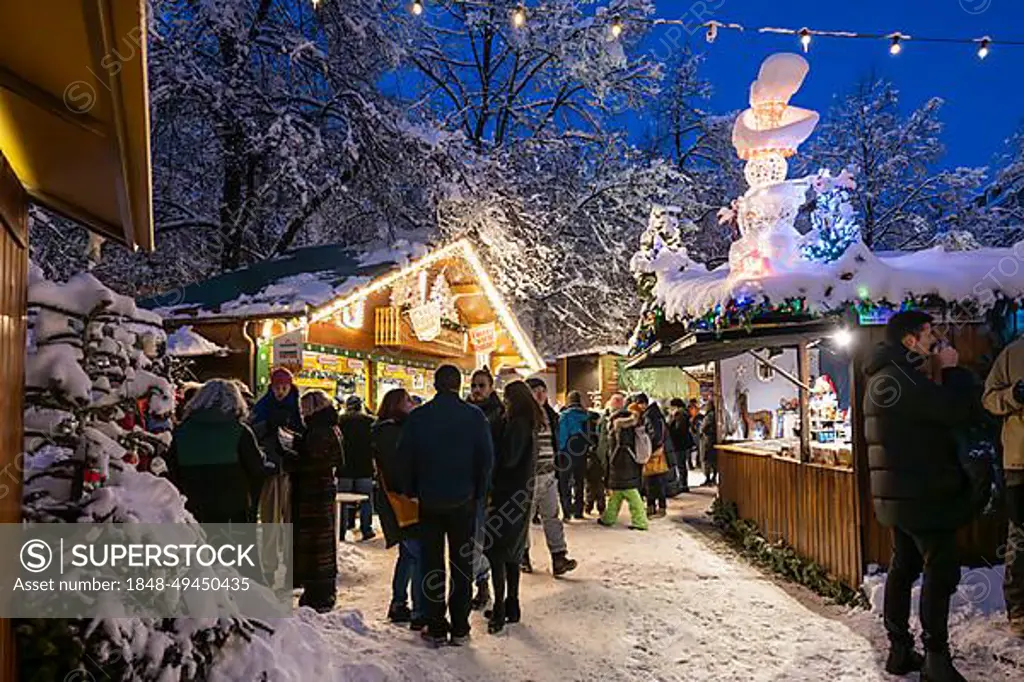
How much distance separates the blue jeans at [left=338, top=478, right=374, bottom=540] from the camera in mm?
11055

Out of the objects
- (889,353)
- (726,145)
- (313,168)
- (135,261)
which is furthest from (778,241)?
(726,145)

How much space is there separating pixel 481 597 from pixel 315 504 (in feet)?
5.40

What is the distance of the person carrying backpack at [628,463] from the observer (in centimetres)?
1206

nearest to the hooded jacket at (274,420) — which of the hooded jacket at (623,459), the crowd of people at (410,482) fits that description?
the crowd of people at (410,482)

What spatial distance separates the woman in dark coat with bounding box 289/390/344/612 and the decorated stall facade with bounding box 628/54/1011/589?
13.1 ft

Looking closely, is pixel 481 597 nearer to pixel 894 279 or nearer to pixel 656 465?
pixel 894 279

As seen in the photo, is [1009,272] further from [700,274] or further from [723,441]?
[723,441]

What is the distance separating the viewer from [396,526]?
7.08m

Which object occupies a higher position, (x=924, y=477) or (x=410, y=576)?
(x=924, y=477)

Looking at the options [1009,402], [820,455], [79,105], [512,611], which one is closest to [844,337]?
[820,455]

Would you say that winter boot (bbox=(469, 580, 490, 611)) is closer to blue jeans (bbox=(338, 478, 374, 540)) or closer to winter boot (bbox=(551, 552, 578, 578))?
winter boot (bbox=(551, 552, 578, 578))

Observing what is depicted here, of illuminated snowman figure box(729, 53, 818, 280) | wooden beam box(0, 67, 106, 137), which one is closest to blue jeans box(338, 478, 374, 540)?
illuminated snowman figure box(729, 53, 818, 280)

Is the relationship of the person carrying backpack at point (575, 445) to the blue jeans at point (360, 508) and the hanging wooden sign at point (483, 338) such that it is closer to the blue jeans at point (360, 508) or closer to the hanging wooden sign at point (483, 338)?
the blue jeans at point (360, 508)

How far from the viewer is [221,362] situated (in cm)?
1195
